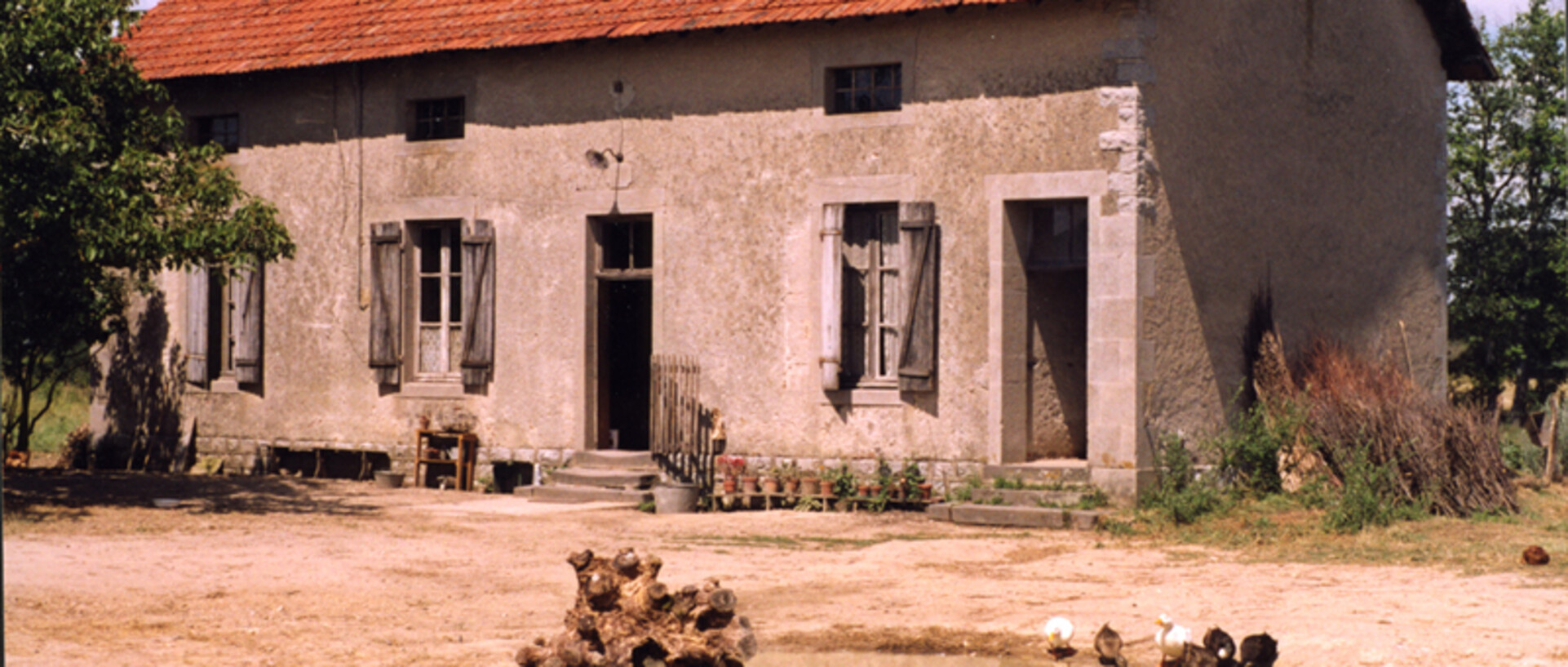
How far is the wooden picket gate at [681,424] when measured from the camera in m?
13.5

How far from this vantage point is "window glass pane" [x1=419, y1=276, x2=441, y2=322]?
1536 cm

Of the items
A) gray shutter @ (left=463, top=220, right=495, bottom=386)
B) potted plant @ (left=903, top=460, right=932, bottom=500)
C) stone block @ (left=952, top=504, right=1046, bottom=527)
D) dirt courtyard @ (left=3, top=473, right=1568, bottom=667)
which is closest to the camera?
dirt courtyard @ (left=3, top=473, right=1568, bottom=667)

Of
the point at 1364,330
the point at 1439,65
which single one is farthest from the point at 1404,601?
the point at 1439,65

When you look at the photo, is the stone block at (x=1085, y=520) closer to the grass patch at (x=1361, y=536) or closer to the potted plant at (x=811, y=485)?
the grass patch at (x=1361, y=536)

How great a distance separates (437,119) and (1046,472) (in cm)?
713

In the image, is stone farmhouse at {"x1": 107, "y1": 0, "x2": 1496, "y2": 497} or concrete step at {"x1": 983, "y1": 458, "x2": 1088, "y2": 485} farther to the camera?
stone farmhouse at {"x1": 107, "y1": 0, "x2": 1496, "y2": 497}

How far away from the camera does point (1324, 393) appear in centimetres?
1237

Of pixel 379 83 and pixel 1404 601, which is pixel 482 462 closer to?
pixel 379 83

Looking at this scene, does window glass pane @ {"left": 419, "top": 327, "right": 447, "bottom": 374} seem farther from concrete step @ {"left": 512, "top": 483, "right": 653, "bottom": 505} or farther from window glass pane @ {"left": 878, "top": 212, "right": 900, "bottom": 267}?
window glass pane @ {"left": 878, "top": 212, "right": 900, "bottom": 267}

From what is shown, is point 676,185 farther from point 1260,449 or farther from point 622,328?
point 1260,449

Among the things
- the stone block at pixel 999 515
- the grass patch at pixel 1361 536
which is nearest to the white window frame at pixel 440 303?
the stone block at pixel 999 515

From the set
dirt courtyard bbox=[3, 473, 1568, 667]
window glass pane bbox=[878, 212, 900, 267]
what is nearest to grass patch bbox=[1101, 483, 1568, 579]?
dirt courtyard bbox=[3, 473, 1568, 667]

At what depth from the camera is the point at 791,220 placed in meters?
13.3

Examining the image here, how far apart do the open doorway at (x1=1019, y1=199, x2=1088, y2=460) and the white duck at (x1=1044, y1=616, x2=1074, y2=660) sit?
Answer: 6477 mm
